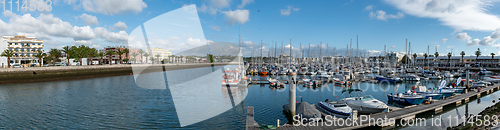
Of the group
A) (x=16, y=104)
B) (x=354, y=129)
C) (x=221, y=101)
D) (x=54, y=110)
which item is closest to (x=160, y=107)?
(x=221, y=101)

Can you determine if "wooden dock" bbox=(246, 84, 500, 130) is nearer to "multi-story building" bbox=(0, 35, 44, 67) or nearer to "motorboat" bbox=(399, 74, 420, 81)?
"motorboat" bbox=(399, 74, 420, 81)

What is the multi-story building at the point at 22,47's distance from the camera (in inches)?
2941

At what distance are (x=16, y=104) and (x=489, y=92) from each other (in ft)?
207

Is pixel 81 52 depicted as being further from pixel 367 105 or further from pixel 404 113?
pixel 404 113

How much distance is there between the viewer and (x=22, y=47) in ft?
252

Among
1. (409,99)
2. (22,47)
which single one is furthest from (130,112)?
(22,47)

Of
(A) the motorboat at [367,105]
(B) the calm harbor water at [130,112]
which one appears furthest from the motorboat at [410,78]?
(A) the motorboat at [367,105]

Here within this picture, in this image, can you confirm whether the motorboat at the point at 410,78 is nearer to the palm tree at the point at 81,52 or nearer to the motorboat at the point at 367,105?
the motorboat at the point at 367,105

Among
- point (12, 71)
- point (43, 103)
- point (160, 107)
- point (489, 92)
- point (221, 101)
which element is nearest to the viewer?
point (160, 107)

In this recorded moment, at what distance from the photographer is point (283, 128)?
44.6 feet

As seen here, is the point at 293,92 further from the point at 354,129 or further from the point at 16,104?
the point at 16,104

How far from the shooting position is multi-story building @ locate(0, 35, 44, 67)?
74.7m

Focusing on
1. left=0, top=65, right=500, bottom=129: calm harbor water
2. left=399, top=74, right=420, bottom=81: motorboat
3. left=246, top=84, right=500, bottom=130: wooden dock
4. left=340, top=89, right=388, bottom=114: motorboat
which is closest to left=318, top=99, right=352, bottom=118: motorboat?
left=340, top=89, right=388, bottom=114: motorboat

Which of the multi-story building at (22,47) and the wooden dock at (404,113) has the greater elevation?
the multi-story building at (22,47)
